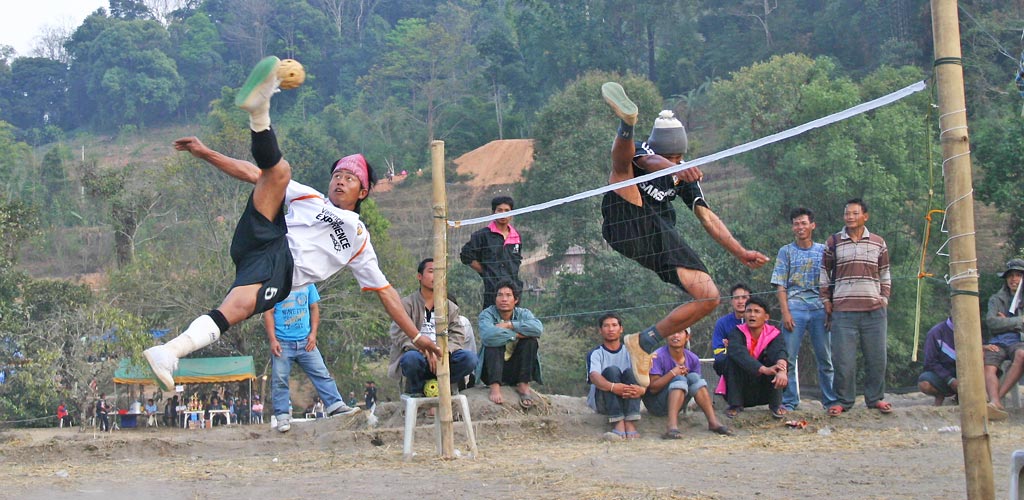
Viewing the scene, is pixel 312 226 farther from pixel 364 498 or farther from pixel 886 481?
pixel 886 481

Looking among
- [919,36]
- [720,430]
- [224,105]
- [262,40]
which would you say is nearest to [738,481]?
[720,430]

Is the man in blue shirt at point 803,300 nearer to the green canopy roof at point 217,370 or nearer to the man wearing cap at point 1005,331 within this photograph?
the man wearing cap at point 1005,331

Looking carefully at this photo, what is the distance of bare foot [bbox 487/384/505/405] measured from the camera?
9.65 m

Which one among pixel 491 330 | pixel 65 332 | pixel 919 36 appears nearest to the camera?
pixel 491 330

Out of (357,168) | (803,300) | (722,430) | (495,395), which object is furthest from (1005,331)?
(357,168)

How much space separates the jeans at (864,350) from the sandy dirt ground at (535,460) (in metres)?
0.22

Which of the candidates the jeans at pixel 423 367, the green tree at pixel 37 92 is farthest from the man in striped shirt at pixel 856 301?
the green tree at pixel 37 92

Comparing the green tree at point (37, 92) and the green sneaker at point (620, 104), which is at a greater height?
the green tree at point (37, 92)

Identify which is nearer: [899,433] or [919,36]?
[899,433]

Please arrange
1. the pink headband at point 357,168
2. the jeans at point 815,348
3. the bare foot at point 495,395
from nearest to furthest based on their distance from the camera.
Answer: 1. the pink headband at point 357,168
2. the bare foot at point 495,395
3. the jeans at point 815,348

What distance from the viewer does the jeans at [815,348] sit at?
32.0 ft

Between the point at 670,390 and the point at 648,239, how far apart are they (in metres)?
2.43

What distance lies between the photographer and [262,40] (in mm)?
93438

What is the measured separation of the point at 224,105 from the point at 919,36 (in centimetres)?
4472
